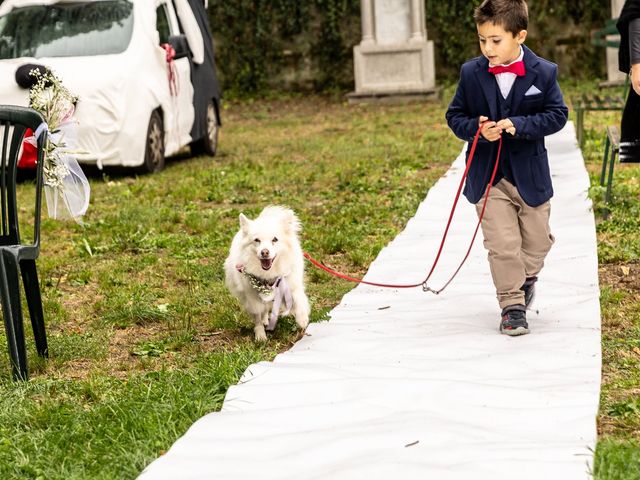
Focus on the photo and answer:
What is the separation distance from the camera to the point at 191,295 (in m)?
7.21

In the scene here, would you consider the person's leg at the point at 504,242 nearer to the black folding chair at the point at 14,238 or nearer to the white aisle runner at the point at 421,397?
the white aisle runner at the point at 421,397

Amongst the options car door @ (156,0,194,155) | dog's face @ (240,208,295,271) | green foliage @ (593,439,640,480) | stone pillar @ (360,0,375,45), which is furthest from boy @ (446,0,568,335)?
stone pillar @ (360,0,375,45)

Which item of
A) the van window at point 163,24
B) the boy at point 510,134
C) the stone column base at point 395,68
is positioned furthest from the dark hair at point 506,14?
the stone column base at point 395,68

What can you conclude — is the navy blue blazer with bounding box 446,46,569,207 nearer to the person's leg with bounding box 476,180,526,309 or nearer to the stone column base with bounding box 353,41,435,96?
the person's leg with bounding box 476,180,526,309

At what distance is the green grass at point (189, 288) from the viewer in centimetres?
446

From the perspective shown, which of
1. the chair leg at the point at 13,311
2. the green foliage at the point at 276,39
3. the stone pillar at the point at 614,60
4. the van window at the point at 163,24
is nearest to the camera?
the chair leg at the point at 13,311

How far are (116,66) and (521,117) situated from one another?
7.39 meters

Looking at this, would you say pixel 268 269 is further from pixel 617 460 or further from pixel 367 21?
pixel 367 21

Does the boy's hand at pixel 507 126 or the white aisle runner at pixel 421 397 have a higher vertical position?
the boy's hand at pixel 507 126

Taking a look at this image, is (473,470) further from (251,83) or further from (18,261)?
(251,83)

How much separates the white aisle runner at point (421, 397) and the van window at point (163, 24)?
7.18 meters

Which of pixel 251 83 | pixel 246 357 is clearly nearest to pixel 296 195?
pixel 246 357

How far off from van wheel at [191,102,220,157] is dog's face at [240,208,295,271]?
8.86 m

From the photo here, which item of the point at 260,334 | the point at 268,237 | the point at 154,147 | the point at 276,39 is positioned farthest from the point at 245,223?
the point at 276,39
